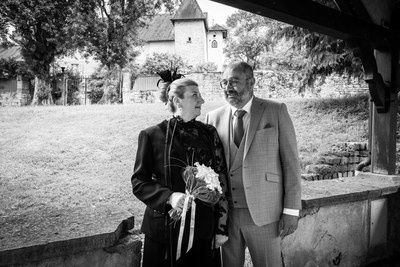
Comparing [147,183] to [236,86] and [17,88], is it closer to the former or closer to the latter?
[236,86]

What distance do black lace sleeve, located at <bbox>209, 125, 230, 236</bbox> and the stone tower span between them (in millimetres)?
35090

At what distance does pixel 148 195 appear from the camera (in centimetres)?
196

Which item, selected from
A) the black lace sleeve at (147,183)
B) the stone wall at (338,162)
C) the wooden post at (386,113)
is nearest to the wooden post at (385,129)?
the wooden post at (386,113)

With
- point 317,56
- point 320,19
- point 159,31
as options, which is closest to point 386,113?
point 320,19

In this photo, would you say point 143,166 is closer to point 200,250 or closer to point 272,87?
point 200,250

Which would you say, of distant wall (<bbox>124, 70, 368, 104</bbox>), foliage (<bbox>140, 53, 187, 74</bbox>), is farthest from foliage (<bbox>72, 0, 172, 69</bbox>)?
foliage (<bbox>140, 53, 187, 74</bbox>)

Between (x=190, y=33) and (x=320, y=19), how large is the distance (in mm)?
35611

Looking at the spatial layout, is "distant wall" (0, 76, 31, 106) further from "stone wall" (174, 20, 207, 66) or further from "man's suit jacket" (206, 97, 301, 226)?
"man's suit jacket" (206, 97, 301, 226)

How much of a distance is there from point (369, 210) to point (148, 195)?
271 centimetres

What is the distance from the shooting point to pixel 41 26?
21.4m

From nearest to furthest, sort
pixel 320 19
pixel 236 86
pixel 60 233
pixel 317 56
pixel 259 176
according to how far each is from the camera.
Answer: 1. pixel 60 233
2. pixel 259 176
3. pixel 236 86
4. pixel 320 19
5. pixel 317 56

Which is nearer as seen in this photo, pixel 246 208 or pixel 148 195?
pixel 148 195

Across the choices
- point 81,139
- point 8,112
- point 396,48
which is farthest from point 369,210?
point 8,112

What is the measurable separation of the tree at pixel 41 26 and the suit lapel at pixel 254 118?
824 inches
